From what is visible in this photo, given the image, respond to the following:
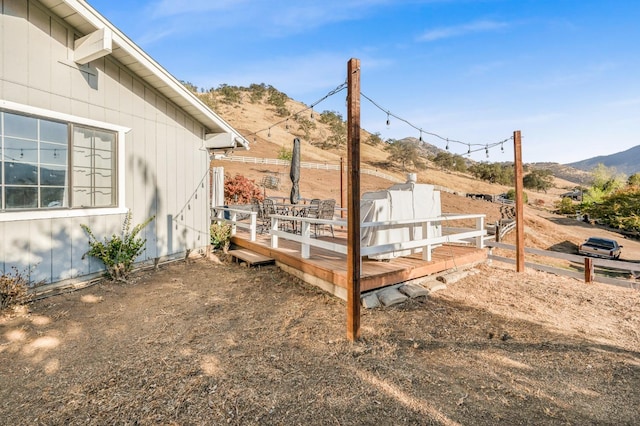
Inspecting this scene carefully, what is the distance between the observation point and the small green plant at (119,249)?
545 centimetres

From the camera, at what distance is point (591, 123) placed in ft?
62.0

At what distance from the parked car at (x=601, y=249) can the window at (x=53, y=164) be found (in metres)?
21.4

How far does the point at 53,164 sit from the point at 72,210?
0.76 metres

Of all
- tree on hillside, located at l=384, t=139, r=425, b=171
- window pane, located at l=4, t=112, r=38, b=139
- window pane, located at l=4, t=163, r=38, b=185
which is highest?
tree on hillside, located at l=384, t=139, r=425, b=171

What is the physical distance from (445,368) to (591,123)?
75.5 feet

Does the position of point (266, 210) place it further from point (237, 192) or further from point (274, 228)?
point (237, 192)

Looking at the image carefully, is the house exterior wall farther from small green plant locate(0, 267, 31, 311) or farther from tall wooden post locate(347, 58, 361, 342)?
tall wooden post locate(347, 58, 361, 342)

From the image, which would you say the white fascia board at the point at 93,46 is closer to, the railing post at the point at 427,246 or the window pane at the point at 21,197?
the window pane at the point at 21,197

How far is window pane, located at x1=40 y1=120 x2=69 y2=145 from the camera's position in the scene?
471 cm

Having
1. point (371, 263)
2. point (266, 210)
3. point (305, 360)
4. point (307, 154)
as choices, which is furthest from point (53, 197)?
point (307, 154)

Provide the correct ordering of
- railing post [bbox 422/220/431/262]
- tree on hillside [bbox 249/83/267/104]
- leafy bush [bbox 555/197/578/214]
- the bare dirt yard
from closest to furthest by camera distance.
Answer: the bare dirt yard
railing post [bbox 422/220/431/262]
leafy bush [bbox 555/197/578/214]
tree on hillside [bbox 249/83/267/104]

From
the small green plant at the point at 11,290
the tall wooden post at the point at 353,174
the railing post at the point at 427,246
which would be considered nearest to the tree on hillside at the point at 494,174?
the railing post at the point at 427,246

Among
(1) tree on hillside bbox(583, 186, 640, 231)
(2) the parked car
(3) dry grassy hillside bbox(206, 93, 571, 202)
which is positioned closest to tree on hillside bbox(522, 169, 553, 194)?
(3) dry grassy hillside bbox(206, 93, 571, 202)

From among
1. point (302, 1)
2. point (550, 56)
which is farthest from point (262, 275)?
point (550, 56)
